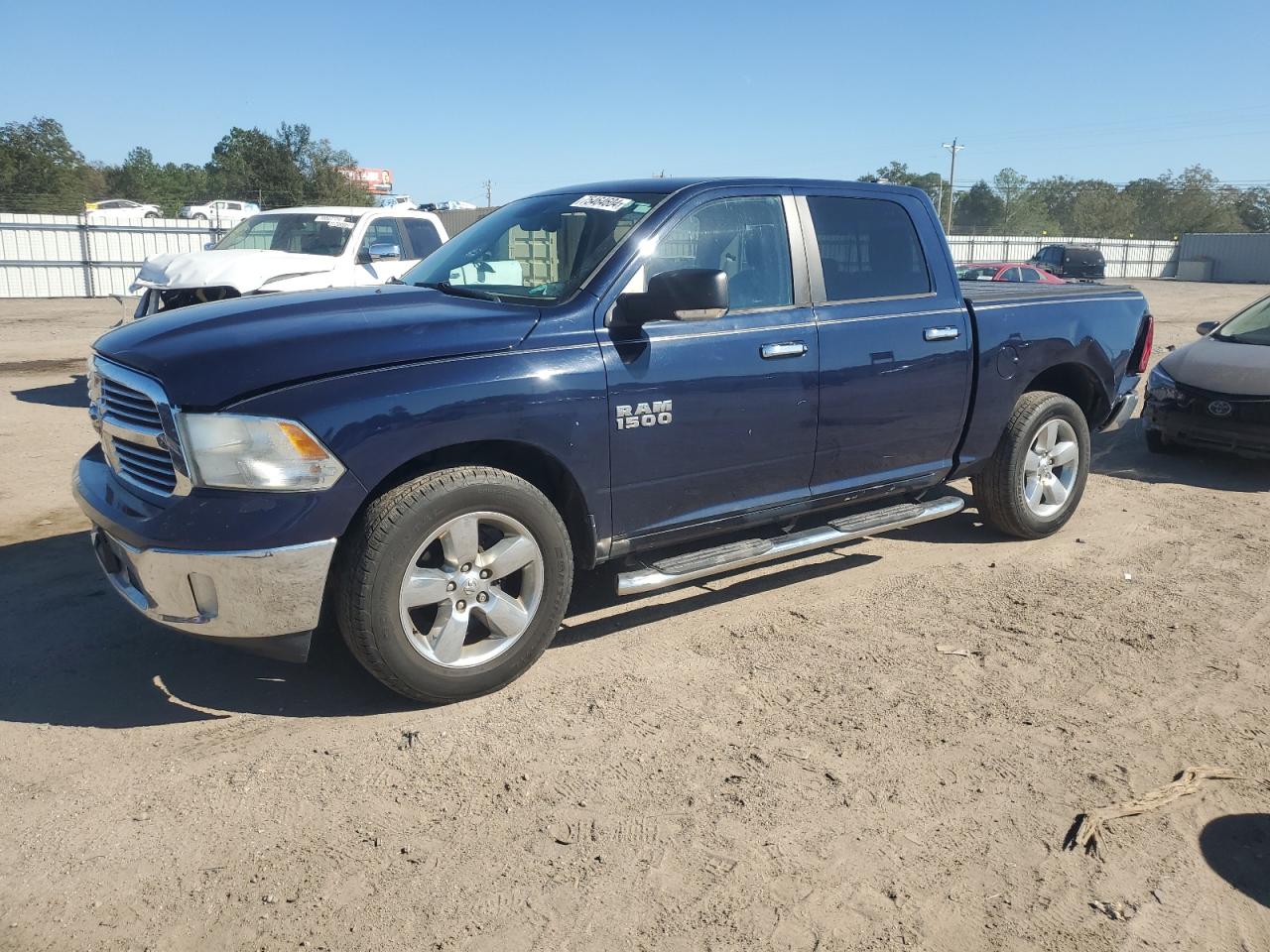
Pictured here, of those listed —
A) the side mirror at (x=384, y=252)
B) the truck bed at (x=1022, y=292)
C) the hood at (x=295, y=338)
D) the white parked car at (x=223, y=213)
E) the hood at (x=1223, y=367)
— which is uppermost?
the white parked car at (x=223, y=213)

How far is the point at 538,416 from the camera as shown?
3.74 meters

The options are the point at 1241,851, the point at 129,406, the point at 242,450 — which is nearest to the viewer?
the point at 1241,851

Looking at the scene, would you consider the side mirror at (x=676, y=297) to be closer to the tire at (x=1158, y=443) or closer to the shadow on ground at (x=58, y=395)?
the tire at (x=1158, y=443)

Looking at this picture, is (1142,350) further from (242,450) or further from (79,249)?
(79,249)

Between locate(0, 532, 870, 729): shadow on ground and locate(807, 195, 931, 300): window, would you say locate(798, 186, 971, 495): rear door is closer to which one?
locate(807, 195, 931, 300): window

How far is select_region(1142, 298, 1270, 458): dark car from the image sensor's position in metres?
7.43

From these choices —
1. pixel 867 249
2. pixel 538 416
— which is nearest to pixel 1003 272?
pixel 867 249

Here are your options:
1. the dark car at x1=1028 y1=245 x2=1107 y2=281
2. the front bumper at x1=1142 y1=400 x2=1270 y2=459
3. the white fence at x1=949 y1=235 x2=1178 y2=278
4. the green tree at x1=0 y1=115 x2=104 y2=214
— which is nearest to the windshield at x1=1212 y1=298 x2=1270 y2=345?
the front bumper at x1=1142 y1=400 x2=1270 y2=459

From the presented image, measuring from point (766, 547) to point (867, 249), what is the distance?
64.4 inches

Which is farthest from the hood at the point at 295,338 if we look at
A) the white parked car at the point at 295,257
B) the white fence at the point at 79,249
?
the white fence at the point at 79,249

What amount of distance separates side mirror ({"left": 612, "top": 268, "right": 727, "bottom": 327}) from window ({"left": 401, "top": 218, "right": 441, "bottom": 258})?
7787 millimetres

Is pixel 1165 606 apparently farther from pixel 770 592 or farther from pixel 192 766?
pixel 192 766

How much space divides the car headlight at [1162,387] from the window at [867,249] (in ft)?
12.9

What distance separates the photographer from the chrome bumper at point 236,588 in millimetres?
3281
